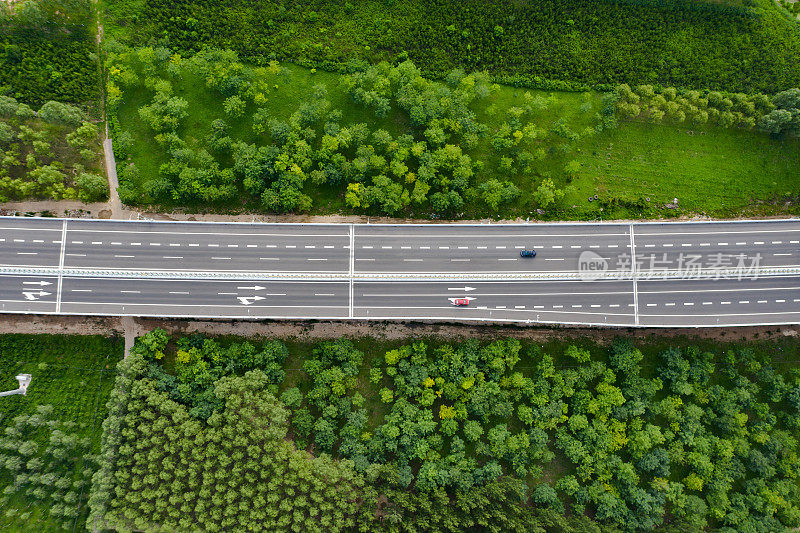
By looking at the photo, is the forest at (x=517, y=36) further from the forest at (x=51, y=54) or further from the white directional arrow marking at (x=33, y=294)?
the white directional arrow marking at (x=33, y=294)

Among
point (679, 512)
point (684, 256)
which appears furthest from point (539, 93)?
→ point (679, 512)

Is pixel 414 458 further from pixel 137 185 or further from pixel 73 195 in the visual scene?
pixel 73 195

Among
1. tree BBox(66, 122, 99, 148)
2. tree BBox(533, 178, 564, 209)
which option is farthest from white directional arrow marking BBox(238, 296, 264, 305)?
tree BBox(533, 178, 564, 209)

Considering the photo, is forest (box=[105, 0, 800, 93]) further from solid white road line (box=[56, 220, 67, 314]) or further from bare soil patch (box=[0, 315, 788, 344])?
bare soil patch (box=[0, 315, 788, 344])

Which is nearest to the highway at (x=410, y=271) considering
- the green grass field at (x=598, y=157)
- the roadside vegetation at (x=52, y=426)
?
the green grass field at (x=598, y=157)

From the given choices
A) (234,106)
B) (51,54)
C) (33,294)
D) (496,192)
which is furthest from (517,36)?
(33,294)

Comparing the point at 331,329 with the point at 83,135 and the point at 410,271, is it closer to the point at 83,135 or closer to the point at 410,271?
the point at 410,271

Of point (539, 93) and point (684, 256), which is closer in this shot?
point (684, 256)
